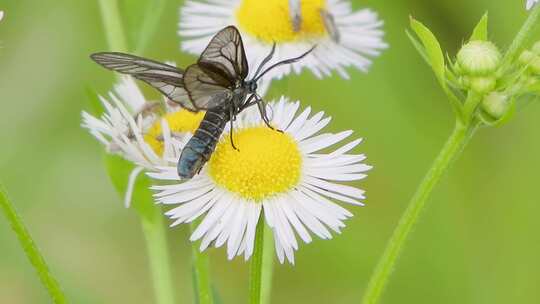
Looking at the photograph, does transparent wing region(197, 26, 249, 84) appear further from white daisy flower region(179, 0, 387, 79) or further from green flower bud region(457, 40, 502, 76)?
white daisy flower region(179, 0, 387, 79)

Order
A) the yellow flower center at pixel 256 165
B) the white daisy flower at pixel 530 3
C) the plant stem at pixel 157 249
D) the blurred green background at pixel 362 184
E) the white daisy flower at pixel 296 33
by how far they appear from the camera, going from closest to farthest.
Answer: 1. the yellow flower center at pixel 256 165
2. the white daisy flower at pixel 530 3
3. the plant stem at pixel 157 249
4. the white daisy flower at pixel 296 33
5. the blurred green background at pixel 362 184

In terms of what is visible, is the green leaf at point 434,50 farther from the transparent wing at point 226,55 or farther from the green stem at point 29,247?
the green stem at point 29,247

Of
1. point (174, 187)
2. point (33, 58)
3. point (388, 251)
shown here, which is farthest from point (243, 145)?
point (33, 58)

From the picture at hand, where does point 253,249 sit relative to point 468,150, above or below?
above

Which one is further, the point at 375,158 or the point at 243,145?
the point at 375,158

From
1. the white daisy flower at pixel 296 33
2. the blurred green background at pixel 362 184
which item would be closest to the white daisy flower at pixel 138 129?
the white daisy flower at pixel 296 33

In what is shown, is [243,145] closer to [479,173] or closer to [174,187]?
[174,187]

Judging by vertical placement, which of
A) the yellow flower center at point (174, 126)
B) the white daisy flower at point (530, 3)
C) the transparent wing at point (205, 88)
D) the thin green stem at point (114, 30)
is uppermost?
the thin green stem at point (114, 30)

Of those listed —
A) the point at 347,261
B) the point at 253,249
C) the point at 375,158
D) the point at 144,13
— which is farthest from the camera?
the point at 375,158
